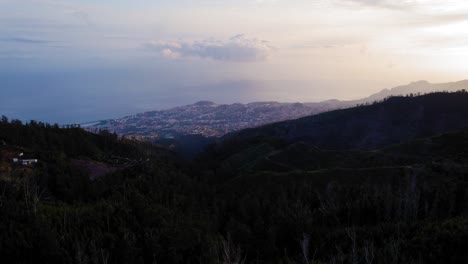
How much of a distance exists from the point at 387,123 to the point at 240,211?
85.0m

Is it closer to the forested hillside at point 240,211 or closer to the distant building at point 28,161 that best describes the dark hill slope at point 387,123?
the forested hillside at point 240,211

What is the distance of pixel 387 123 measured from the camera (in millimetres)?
105062

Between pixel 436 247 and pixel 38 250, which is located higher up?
pixel 38 250

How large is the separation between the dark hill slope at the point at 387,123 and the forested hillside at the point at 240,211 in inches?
1346

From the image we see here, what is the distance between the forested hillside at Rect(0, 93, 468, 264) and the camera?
14.4m

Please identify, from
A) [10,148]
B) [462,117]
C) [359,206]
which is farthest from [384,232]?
[462,117]

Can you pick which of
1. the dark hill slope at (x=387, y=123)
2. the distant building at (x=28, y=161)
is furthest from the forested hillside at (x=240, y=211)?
the dark hill slope at (x=387, y=123)

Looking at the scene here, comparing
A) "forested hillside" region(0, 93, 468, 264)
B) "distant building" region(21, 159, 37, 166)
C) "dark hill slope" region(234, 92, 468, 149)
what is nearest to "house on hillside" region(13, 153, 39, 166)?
"distant building" region(21, 159, 37, 166)

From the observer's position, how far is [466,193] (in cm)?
2817

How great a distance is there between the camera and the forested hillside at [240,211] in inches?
565

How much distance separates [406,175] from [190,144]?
367 feet

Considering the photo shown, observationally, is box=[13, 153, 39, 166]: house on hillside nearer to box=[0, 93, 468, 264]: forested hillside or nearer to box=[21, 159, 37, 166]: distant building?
box=[21, 159, 37, 166]: distant building

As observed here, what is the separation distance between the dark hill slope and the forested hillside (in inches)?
1346

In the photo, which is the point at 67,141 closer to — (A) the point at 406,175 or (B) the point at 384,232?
(A) the point at 406,175
